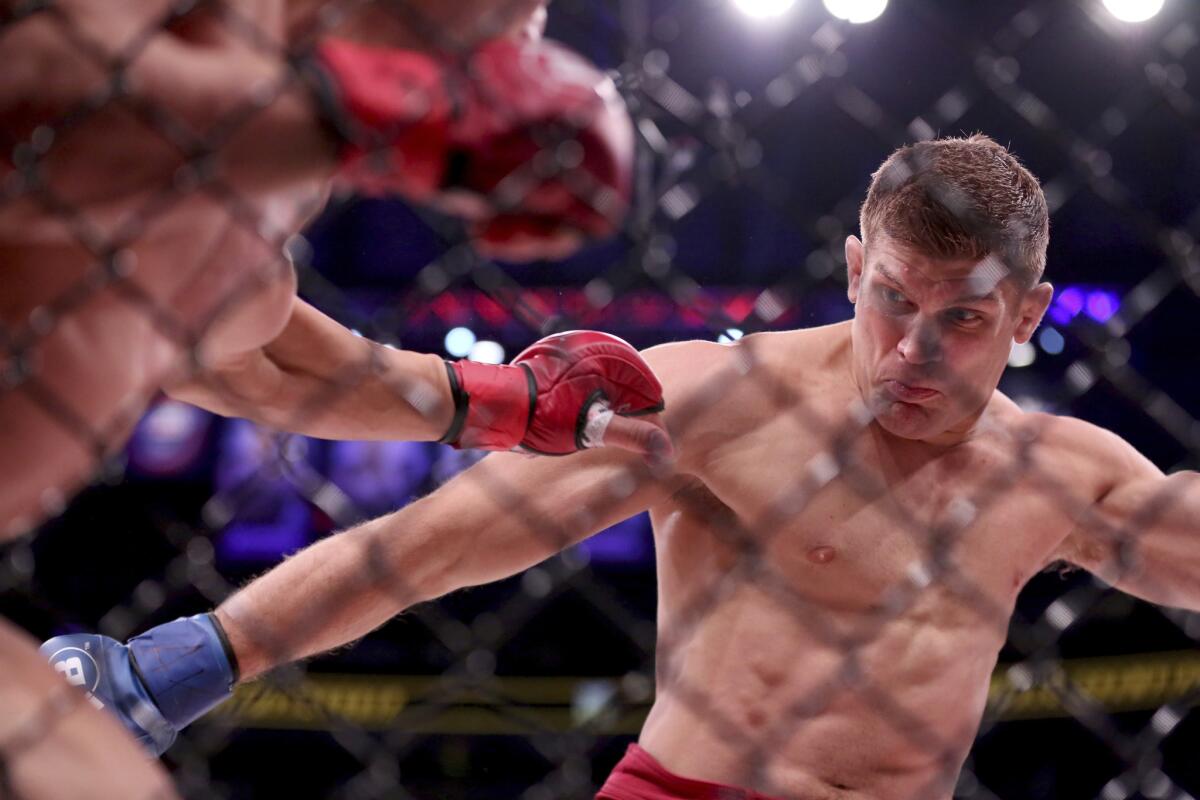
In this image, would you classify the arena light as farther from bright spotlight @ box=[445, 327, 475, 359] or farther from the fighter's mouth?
the fighter's mouth

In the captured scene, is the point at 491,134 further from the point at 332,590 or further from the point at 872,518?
the point at 872,518

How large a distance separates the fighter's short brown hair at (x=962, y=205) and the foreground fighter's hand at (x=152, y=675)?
834 millimetres

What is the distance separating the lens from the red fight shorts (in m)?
1.52

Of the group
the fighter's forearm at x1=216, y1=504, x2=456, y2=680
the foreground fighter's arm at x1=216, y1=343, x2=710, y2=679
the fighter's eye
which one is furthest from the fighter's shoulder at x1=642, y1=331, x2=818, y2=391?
the fighter's forearm at x1=216, y1=504, x2=456, y2=680

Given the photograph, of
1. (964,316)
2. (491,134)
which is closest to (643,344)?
(964,316)

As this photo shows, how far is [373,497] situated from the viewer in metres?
3.79

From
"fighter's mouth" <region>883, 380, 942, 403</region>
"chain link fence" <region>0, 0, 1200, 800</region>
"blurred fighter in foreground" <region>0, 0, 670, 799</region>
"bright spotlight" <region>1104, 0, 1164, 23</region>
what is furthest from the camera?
"chain link fence" <region>0, 0, 1200, 800</region>

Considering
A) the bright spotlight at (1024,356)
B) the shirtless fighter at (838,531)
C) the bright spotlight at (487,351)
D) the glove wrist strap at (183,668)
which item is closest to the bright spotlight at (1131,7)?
the shirtless fighter at (838,531)

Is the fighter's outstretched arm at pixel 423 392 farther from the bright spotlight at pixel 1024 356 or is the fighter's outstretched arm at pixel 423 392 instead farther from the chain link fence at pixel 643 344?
the bright spotlight at pixel 1024 356

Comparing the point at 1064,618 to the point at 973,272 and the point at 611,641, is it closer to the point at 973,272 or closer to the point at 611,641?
the point at 973,272

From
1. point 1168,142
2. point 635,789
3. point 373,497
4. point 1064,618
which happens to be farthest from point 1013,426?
point 373,497

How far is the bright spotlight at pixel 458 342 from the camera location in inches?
142

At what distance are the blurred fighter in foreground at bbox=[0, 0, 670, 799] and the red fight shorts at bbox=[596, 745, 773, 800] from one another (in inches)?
32.6

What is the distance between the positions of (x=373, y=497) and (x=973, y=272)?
2635 mm
